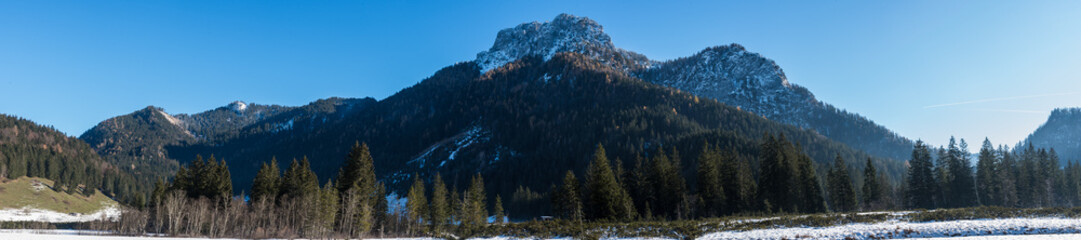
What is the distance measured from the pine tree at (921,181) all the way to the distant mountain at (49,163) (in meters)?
218

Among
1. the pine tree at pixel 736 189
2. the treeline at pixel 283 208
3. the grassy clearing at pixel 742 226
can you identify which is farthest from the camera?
the pine tree at pixel 736 189

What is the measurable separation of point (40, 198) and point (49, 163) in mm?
34589

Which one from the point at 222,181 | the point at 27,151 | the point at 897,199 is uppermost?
the point at 27,151

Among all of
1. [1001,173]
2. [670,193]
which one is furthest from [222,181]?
[1001,173]

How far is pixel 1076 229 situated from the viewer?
120 ft

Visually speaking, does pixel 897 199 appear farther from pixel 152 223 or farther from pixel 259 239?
pixel 152 223

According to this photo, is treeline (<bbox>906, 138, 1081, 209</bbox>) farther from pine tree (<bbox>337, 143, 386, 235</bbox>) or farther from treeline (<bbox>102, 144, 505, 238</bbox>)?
pine tree (<bbox>337, 143, 386, 235</bbox>)

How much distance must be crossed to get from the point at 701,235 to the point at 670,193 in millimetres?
35973

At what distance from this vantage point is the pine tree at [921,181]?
8631 cm

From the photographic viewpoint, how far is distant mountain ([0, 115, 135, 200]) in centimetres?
14865

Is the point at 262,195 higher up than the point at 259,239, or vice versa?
the point at 262,195

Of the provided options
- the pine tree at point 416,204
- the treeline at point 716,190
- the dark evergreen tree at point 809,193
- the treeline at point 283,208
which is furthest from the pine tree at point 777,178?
the pine tree at point 416,204

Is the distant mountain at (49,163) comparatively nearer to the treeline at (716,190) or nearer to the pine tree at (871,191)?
the treeline at (716,190)

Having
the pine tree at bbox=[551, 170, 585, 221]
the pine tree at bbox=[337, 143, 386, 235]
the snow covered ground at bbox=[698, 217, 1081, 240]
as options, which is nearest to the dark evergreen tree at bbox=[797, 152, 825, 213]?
the pine tree at bbox=[551, 170, 585, 221]
